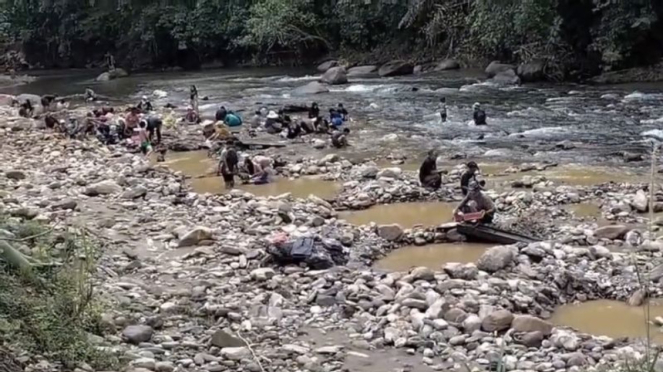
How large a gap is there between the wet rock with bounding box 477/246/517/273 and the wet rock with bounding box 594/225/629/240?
1648 mm

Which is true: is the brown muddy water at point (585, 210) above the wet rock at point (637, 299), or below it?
below

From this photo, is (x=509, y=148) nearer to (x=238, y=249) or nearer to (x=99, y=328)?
(x=238, y=249)

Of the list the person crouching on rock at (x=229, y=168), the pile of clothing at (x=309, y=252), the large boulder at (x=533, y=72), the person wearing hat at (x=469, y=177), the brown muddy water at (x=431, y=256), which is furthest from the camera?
the large boulder at (x=533, y=72)

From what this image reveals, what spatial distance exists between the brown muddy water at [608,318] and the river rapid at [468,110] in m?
7.48

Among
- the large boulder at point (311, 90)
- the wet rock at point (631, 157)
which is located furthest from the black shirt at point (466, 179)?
the large boulder at point (311, 90)

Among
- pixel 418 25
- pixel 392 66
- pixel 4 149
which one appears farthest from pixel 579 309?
pixel 418 25

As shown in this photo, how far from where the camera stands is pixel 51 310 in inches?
244

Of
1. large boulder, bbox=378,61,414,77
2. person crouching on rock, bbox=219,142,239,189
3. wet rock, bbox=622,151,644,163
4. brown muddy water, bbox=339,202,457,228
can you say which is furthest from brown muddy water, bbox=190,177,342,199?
large boulder, bbox=378,61,414,77

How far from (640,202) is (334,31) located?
3110 cm

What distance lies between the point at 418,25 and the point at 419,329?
31233 mm

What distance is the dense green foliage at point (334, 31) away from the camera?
27411mm

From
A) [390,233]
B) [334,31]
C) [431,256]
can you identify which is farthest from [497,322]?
[334,31]

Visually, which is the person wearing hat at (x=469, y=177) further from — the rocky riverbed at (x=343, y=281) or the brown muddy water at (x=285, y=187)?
the brown muddy water at (x=285, y=187)

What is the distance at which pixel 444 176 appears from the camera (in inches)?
A: 566
